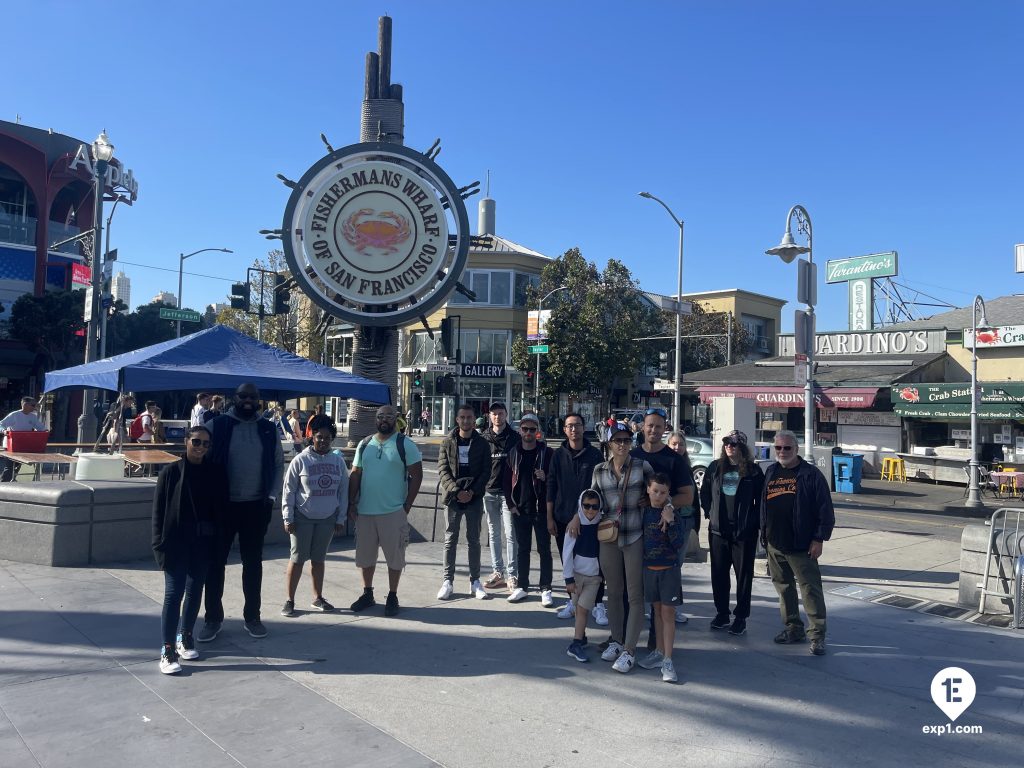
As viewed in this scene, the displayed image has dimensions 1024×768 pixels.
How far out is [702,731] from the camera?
4441mm

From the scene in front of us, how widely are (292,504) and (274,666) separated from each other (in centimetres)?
153

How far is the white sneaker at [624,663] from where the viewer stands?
17.6 ft

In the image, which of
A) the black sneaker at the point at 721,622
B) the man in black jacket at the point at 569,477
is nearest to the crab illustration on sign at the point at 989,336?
the black sneaker at the point at 721,622

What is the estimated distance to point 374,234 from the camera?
13867 mm

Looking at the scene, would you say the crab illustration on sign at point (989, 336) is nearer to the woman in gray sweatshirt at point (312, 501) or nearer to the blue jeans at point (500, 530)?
the blue jeans at point (500, 530)

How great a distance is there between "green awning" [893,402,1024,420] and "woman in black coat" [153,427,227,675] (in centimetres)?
2248

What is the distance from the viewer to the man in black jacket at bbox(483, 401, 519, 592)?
7418 mm

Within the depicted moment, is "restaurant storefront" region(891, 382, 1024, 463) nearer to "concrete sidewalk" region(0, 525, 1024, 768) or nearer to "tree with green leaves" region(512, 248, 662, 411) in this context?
"concrete sidewalk" region(0, 525, 1024, 768)

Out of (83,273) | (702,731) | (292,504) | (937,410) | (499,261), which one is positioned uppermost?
(499,261)

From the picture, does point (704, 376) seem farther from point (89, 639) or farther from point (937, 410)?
point (89, 639)

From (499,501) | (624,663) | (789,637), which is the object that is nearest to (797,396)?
(499,501)

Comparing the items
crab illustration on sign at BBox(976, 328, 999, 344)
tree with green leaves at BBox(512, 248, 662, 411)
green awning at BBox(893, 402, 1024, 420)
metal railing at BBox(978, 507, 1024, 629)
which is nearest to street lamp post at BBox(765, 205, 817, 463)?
metal railing at BBox(978, 507, 1024, 629)

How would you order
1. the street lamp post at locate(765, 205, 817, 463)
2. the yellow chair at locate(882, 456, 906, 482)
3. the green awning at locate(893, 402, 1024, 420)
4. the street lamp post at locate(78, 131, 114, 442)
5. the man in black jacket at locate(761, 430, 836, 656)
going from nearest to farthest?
1. the man in black jacket at locate(761, 430, 836, 656)
2. the street lamp post at locate(765, 205, 817, 463)
3. the street lamp post at locate(78, 131, 114, 442)
4. the green awning at locate(893, 402, 1024, 420)
5. the yellow chair at locate(882, 456, 906, 482)

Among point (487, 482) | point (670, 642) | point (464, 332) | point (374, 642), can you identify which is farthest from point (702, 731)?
point (464, 332)
